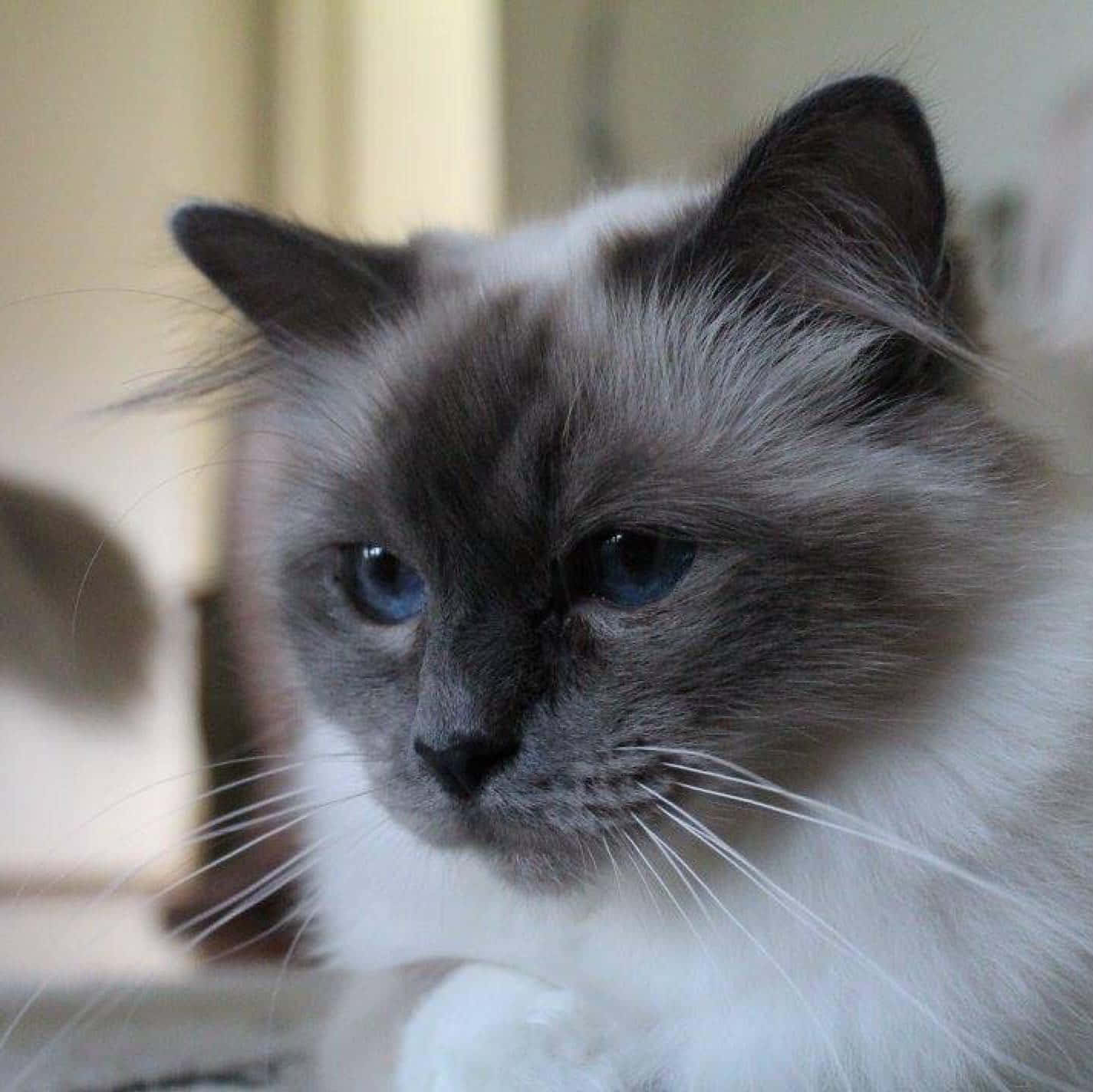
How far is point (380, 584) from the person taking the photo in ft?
3.82

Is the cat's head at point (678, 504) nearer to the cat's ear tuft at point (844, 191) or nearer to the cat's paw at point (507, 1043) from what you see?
the cat's ear tuft at point (844, 191)

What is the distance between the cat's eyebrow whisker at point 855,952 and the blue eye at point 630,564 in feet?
0.51

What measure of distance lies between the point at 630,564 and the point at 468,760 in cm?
20

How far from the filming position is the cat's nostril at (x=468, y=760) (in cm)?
94

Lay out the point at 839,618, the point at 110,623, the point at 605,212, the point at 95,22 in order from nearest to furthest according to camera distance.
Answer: the point at 839,618
the point at 605,212
the point at 95,22
the point at 110,623

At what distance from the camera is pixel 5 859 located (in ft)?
4.40

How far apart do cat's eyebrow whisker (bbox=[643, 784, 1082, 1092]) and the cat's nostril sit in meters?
0.11

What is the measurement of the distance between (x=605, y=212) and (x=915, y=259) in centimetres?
45

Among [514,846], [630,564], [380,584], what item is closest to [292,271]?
[380,584]

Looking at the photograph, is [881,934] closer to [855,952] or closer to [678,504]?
[855,952]

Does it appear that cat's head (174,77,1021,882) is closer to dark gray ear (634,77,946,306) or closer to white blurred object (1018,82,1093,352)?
dark gray ear (634,77,946,306)

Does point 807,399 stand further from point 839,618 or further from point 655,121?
point 655,121

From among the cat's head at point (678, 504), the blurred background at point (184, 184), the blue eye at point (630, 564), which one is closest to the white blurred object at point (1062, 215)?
the blurred background at point (184, 184)

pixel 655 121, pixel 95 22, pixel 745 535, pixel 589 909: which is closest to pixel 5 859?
pixel 589 909
